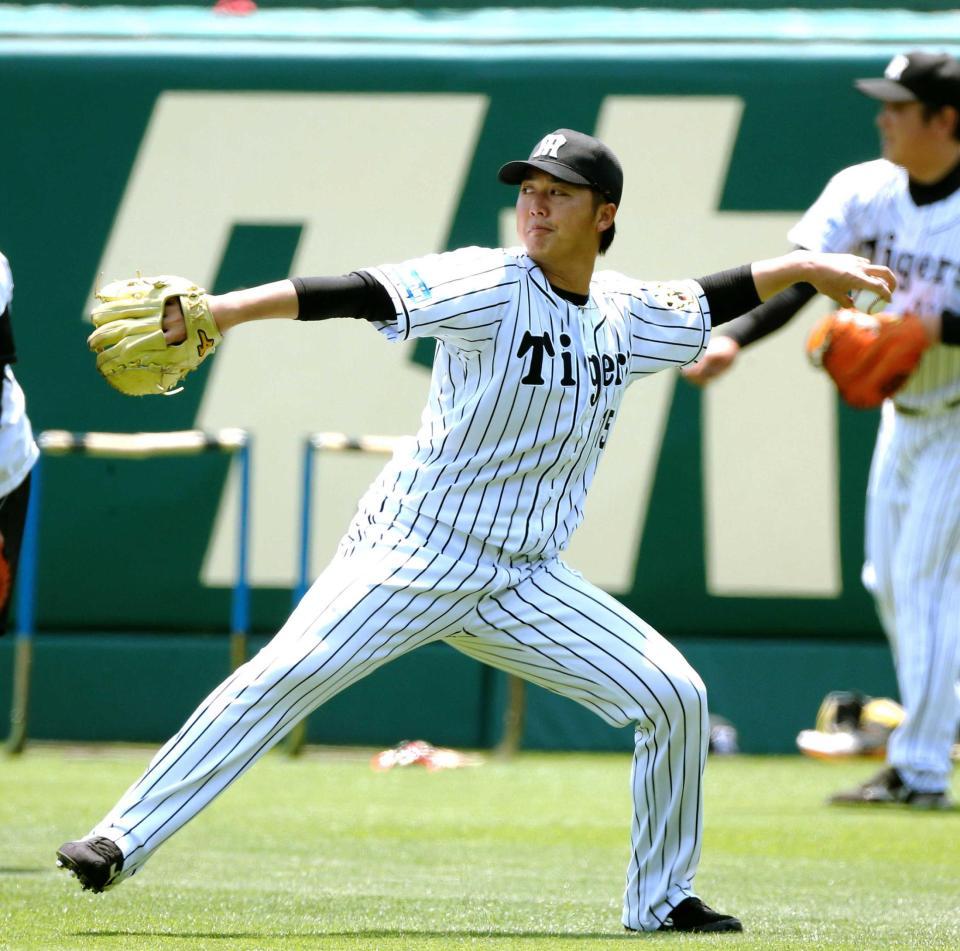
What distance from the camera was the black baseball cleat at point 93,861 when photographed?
13.5 ft

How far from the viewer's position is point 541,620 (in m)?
4.54

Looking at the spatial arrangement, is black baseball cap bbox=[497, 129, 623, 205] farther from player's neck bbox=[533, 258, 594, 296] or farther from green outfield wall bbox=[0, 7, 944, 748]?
green outfield wall bbox=[0, 7, 944, 748]

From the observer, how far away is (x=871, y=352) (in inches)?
269

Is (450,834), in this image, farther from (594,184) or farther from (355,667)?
(594,184)

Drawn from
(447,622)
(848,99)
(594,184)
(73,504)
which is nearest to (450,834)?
(447,622)

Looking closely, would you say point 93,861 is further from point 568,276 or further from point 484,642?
point 568,276

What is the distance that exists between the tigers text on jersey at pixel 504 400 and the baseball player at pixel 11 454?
102 cm

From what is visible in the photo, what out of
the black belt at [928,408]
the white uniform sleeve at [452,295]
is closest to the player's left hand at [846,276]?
the white uniform sleeve at [452,295]

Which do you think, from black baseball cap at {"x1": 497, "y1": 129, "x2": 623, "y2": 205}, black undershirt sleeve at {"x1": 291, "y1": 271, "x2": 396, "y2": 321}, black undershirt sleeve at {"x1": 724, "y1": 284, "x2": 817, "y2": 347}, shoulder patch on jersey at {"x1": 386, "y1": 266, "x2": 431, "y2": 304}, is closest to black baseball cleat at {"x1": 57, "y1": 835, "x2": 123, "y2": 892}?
black undershirt sleeve at {"x1": 291, "y1": 271, "x2": 396, "y2": 321}

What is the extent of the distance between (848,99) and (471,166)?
6.40ft

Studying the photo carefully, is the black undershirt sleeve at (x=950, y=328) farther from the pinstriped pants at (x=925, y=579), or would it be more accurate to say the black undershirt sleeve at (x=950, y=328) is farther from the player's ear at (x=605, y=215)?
the player's ear at (x=605, y=215)

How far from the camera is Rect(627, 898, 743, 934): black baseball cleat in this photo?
4406 mm

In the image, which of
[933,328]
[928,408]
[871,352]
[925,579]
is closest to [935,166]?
[933,328]

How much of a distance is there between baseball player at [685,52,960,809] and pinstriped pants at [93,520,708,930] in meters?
2.73
